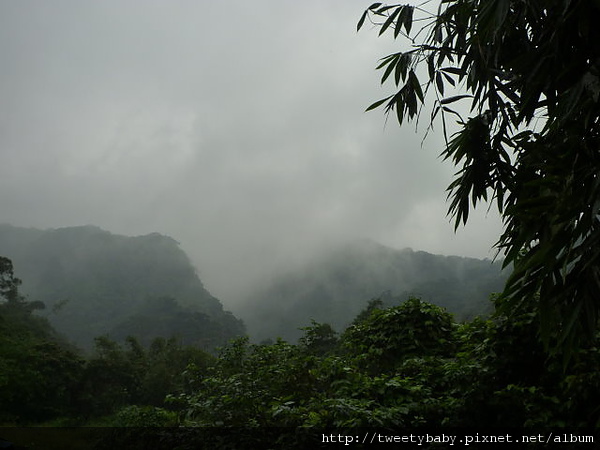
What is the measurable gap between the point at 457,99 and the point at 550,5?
867 mm

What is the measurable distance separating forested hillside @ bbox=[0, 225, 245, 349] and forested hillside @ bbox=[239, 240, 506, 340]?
548 inches

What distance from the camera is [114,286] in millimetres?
75625

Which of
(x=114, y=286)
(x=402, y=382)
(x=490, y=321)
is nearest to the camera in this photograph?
(x=402, y=382)

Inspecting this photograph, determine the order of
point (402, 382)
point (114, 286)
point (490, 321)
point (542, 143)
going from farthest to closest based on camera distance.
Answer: point (114, 286)
point (490, 321)
point (402, 382)
point (542, 143)

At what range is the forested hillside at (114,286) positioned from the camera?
5503 centimetres

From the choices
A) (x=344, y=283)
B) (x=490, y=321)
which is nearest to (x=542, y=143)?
(x=490, y=321)

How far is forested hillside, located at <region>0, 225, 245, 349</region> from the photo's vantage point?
55.0 m

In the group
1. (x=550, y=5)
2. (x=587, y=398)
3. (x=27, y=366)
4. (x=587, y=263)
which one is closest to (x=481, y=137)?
(x=550, y=5)

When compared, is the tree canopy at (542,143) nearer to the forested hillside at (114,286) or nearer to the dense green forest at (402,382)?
the dense green forest at (402,382)

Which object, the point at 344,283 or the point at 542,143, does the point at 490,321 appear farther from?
the point at 344,283

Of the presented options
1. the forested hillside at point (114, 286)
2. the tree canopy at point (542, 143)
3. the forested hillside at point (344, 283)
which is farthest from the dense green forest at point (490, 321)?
the forested hillside at point (344, 283)

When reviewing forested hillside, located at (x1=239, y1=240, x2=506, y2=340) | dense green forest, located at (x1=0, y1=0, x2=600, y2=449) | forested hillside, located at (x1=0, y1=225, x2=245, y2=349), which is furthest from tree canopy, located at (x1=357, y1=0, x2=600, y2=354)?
forested hillside, located at (x1=239, y1=240, x2=506, y2=340)

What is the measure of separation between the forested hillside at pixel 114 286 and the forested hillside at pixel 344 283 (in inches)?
548

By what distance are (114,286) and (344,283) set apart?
46.4 meters
